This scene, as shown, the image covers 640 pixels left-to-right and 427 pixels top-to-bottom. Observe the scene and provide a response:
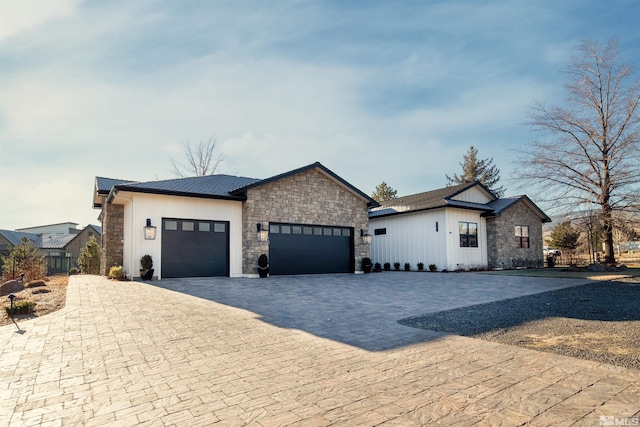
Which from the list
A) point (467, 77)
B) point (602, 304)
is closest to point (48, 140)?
point (467, 77)

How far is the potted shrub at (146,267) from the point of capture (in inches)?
485

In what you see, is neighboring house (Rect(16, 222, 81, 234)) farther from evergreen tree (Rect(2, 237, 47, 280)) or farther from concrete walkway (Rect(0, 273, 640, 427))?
concrete walkway (Rect(0, 273, 640, 427))

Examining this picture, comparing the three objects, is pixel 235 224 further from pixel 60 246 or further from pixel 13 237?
pixel 13 237

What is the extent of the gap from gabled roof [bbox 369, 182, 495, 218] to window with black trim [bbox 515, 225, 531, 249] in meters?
2.62

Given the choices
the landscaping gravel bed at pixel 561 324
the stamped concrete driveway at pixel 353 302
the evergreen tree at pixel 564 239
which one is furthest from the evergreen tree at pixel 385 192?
the landscaping gravel bed at pixel 561 324

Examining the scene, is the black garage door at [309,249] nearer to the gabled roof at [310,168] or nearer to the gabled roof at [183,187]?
the gabled roof at [310,168]

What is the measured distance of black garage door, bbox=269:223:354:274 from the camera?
15.3m

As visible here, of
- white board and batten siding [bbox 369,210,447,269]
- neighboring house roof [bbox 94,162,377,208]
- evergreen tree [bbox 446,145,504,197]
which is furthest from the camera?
evergreen tree [bbox 446,145,504,197]

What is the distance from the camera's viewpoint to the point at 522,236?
71.9 feet

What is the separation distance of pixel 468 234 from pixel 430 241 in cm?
238

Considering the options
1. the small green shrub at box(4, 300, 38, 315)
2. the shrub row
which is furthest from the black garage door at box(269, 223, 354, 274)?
the small green shrub at box(4, 300, 38, 315)

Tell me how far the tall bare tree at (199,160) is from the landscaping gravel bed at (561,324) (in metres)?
27.4

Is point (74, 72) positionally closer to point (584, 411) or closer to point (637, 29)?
point (584, 411)

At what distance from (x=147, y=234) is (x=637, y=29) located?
17596 millimetres
